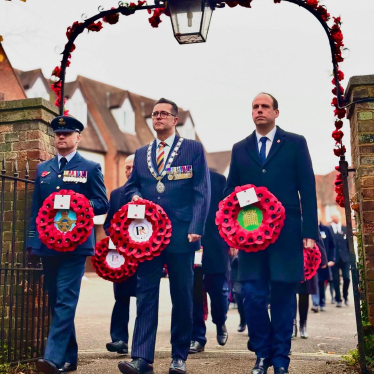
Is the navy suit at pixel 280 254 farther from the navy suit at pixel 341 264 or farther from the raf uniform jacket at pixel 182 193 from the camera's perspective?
the navy suit at pixel 341 264

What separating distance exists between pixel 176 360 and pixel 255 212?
1.42m

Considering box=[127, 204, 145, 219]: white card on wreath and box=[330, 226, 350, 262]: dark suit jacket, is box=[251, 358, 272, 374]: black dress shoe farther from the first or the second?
box=[330, 226, 350, 262]: dark suit jacket

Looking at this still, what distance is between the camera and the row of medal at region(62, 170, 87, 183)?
582 cm

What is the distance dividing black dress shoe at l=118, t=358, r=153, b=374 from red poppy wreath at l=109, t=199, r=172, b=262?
2.67 feet

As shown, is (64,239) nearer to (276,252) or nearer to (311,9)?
(276,252)

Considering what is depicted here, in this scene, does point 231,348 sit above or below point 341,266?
below

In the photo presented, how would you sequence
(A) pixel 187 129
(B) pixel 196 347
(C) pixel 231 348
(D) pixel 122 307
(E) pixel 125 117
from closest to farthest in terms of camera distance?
(B) pixel 196 347 → (D) pixel 122 307 → (C) pixel 231 348 → (E) pixel 125 117 → (A) pixel 187 129

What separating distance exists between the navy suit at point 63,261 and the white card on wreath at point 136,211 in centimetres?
57

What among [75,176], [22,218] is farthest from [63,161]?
[22,218]

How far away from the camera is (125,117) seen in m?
40.4

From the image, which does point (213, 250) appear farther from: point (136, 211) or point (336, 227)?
point (336, 227)

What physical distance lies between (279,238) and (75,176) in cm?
196

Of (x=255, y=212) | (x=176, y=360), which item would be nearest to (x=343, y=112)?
(x=255, y=212)

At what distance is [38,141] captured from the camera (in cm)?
640
